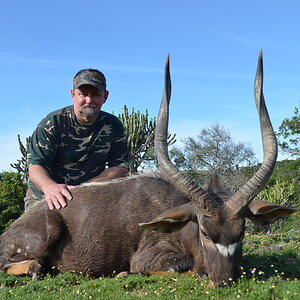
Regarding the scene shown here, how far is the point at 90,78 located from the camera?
23.0 ft

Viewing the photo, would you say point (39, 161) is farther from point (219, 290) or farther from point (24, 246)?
point (219, 290)

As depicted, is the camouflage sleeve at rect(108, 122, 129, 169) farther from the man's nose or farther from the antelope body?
the antelope body

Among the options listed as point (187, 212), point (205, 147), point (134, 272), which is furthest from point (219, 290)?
point (205, 147)

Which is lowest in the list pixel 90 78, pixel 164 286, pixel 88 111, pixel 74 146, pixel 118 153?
pixel 164 286

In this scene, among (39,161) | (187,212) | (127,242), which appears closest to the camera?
(187,212)

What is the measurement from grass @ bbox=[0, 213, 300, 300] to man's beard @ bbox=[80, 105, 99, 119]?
99.3 inches

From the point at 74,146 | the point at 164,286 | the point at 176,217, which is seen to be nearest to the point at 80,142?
the point at 74,146

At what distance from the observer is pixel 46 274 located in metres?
5.88

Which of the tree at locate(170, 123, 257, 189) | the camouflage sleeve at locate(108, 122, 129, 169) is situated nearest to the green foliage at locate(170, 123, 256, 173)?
the tree at locate(170, 123, 257, 189)

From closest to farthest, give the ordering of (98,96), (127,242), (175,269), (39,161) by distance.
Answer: (175,269), (127,242), (39,161), (98,96)

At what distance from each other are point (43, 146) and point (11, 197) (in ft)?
49.0

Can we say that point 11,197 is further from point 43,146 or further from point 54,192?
point 54,192

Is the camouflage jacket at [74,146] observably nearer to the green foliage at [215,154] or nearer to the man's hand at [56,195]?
the man's hand at [56,195]

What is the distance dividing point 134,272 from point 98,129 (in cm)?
265
